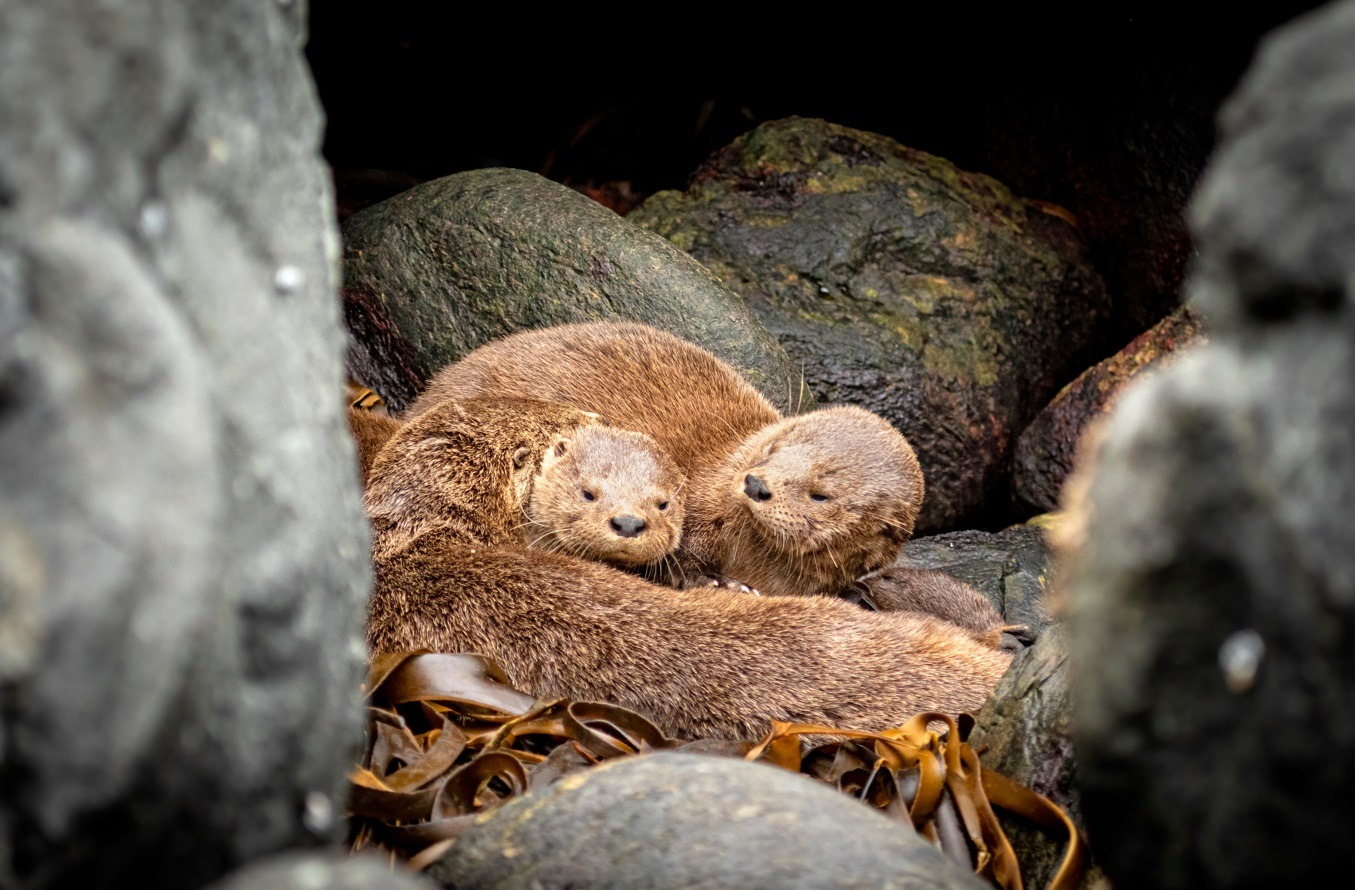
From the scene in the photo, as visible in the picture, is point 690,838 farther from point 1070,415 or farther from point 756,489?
point 1070,415

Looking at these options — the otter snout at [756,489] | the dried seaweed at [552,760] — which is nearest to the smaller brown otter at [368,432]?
the otter snout at [756,489]

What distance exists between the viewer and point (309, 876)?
1.22 meters

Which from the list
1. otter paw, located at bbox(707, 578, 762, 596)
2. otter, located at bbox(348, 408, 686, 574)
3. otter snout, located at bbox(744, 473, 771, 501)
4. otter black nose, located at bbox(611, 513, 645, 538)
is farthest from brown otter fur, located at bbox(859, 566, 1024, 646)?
otter black nose, located at bbox(611, 513, 645, 538)

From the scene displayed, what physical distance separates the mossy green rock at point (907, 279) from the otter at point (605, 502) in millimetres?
1979

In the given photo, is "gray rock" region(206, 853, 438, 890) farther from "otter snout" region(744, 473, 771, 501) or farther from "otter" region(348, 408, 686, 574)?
"otter snout" region(744, 473, 771, 501)

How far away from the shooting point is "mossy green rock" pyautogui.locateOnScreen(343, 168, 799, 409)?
5391 mm

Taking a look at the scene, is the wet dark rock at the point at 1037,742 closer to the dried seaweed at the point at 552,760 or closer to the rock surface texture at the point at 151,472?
the dried seaweed at the point at 552,760

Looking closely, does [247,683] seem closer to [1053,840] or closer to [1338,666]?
[1338,666]

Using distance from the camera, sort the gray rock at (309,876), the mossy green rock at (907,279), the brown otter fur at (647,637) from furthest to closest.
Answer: the mossy green rock at (907,279) → the brown otter fur at (647,637) → the gray rock at (309,876)

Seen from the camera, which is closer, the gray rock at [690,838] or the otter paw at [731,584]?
the gray rock at [690,838]

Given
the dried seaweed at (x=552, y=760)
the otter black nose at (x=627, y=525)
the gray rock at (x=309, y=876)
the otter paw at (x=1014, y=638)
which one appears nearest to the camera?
the gray rock at (x=309, y=876)

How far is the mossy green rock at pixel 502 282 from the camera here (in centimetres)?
539

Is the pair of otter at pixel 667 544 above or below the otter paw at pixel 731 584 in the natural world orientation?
above

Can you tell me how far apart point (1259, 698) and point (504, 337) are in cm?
433
